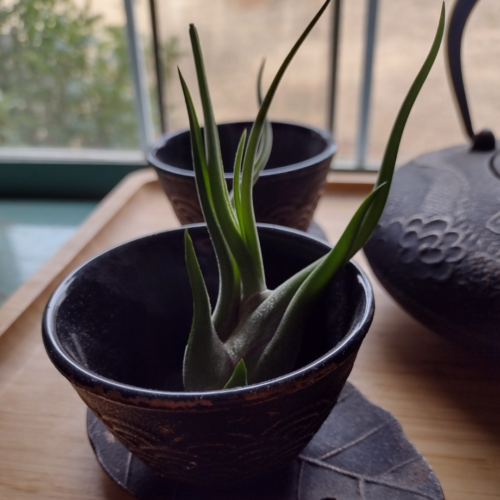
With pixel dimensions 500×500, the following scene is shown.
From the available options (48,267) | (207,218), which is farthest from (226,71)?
(207,218)

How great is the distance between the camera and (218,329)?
198mm

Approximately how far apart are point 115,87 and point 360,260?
0.41 m

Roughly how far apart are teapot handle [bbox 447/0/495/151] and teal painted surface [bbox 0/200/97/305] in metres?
0.40

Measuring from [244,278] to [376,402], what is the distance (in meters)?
0.10

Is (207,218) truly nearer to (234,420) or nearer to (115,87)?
(234,420)

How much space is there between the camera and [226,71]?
0.59 metres

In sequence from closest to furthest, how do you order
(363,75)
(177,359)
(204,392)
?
(204,392) → (177,359) → (363,75)

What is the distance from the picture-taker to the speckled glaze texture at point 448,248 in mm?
210

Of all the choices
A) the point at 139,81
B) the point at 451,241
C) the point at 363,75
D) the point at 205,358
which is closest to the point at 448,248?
the point at 451,241

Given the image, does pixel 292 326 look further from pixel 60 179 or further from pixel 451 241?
pixel 60 179

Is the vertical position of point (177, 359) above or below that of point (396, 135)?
below

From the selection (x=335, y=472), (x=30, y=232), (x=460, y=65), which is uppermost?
(x=460, y=65)

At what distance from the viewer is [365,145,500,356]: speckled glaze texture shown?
21cm

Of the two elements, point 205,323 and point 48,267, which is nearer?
point 205,323
